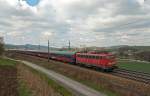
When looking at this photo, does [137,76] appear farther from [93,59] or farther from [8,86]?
[8,86]

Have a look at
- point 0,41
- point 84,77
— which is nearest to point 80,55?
point 84,77

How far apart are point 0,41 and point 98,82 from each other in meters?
87.3

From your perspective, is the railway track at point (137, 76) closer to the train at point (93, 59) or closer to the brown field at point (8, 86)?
the train at point (93, 59)

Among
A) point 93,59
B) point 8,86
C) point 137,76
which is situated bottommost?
point 8,86

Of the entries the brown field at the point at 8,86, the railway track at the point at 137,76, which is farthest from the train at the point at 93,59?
the brown field at the point at 8,86

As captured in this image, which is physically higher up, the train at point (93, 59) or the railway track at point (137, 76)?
the train at point (93, 59)

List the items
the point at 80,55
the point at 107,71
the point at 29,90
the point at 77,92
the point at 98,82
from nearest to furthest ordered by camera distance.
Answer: the point at 77,92 < the point at 29,90 < the point at 98,82 < the point at 107,71 < the point at 80,55

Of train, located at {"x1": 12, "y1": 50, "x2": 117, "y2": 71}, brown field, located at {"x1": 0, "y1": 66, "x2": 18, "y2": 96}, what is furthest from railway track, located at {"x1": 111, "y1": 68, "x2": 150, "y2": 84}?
brown field, located at {"x1": 0, "y1": 66, "x2": 18, "y2": 96}

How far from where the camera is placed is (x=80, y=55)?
6619 cm

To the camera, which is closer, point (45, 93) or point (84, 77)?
point (45, 93)

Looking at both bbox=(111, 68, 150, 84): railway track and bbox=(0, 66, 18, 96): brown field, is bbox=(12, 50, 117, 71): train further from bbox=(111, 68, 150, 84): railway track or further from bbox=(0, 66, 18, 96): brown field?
bbox=(0, 66, 18, 96): brown field

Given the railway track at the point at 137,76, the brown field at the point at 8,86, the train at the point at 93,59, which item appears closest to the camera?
the brown field at the point at 8,86

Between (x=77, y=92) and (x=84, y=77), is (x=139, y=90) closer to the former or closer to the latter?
(x=77, y=92)

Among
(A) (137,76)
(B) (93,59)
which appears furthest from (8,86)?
(B) (93,59)
